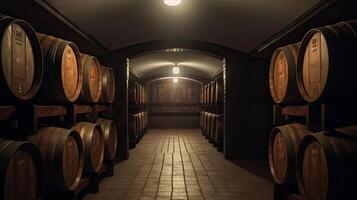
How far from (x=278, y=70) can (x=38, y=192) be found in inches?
116

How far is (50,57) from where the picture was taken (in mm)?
3334

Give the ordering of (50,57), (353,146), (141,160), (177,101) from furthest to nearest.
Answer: (177,101) → (141,160) → (50,57) → (353,146)

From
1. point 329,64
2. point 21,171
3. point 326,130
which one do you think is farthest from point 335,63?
point 21,171

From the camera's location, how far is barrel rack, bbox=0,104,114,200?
267 centimetres

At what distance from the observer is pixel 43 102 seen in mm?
3471

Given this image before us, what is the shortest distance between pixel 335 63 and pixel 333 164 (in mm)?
805

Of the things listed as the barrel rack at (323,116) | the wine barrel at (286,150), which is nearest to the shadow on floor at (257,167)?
the wine barrel at (286,150)

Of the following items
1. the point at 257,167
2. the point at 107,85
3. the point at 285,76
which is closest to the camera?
the point at 285,76

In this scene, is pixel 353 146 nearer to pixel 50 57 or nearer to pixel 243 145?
pixel 50 57

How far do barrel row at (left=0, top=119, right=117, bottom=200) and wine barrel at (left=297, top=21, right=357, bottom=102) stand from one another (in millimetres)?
2390

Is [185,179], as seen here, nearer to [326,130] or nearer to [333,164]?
[326,130]

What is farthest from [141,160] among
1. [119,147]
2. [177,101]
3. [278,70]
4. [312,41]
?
[177,101]

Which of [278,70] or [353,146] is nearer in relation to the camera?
[353,146]

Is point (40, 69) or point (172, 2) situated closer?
point (40, 69)
